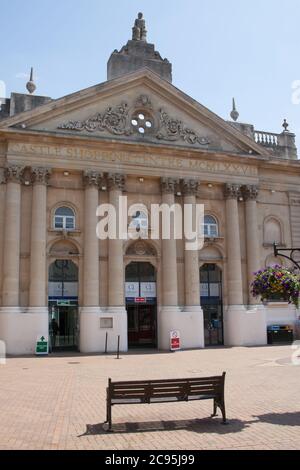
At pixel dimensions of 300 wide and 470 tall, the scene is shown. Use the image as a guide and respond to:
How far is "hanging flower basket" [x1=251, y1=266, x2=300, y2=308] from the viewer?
43.5 ft

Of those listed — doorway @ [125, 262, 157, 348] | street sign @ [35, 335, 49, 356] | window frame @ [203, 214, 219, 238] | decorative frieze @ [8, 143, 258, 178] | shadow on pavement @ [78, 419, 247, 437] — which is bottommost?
shadow on pavement @ [78, 419, 247, 437]

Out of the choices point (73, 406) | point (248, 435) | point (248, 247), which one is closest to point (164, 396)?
point (248, 435)

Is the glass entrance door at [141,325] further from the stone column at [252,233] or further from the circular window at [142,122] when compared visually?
the circular window at [142,122]

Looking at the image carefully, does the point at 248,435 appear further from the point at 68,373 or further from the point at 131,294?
the point at 131,294

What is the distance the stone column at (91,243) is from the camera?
28047mm

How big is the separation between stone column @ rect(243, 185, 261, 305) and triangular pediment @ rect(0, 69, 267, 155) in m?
2.83

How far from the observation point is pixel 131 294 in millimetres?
30109

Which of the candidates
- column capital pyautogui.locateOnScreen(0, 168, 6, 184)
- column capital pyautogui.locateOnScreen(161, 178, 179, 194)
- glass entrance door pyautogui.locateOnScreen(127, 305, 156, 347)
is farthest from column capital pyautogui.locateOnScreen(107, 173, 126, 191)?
glass entrance door pyautogui.locateOnScreen(127, 305, 156, 347)

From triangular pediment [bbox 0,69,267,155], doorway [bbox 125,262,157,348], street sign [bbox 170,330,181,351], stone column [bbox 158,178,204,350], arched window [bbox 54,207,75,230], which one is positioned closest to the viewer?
street sign [bbox 170,330,181,351]

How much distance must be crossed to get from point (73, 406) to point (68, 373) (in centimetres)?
649

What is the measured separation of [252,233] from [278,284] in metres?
19.4

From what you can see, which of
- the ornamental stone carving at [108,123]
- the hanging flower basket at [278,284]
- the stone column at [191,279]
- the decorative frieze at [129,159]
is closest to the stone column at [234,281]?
the decorative frieze at [129,159]

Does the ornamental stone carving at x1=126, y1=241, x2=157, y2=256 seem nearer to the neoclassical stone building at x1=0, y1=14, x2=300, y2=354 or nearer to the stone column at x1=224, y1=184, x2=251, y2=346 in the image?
the neoclassical stone building at x1=0, y1=14, x2=300, y2=354

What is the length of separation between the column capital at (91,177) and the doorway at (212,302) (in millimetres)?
8912
